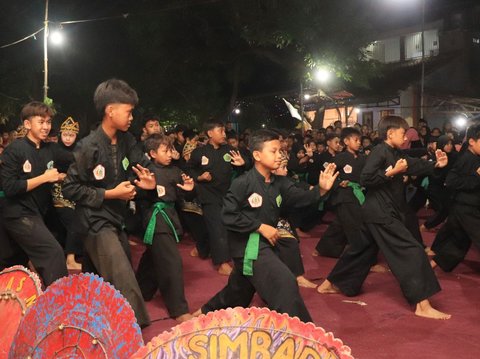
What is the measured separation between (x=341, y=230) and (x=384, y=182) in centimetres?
253

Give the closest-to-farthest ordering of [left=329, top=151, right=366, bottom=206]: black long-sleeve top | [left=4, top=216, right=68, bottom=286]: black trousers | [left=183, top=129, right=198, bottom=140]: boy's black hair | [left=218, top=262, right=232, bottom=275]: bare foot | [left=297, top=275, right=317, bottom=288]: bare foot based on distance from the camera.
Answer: [left=4, top=216, right=68, bottom=286]: black trousers → [left=297, top=275, right=317, bottom=288]: bare foot → [left=218, top=262, right=232, bottom=275]: bare foot → [left=329, top=151, right=366, bottom=206]: black long-sleeve top → [left=183, top=129, right=198, bottom=140]: boy's black hair

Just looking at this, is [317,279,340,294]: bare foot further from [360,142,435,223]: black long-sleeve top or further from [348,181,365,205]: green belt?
[348,181,365,205]: green belt

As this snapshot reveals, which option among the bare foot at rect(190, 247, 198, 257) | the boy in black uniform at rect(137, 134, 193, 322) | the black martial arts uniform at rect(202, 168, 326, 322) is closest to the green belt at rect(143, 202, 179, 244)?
the boy in black uniform at rect(137, 134, 193, 322)

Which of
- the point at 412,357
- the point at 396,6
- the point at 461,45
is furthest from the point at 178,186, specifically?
the point at 396,6

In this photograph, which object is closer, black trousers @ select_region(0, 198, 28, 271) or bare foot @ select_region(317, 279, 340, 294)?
black trousers @ select_region(0, 198, 28, 271)

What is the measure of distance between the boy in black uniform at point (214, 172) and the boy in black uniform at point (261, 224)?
9.36ft

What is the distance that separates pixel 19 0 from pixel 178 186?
45.1ft

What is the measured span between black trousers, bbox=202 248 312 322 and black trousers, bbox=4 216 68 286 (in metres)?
1.40

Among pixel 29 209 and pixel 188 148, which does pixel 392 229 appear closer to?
pixel 29 209

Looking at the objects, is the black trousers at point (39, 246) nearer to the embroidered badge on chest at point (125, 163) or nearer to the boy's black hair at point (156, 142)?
the embroidered badge on chest at point (125, 163)

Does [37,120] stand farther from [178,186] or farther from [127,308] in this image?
[127,308]

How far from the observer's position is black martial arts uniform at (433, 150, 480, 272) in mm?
6566

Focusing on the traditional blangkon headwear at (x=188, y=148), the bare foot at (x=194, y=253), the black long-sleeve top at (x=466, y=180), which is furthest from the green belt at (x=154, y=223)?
the traditional blangkon headwear at (x=188, y=148)

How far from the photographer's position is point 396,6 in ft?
102
